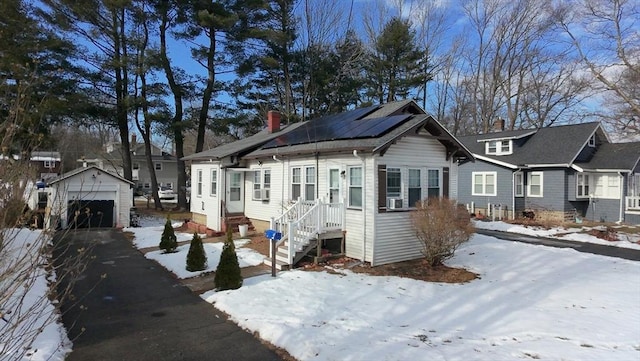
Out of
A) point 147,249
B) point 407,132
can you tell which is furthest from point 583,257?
point 147,249

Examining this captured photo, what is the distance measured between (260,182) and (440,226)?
817cm

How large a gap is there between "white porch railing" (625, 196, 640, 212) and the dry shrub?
54.1ft

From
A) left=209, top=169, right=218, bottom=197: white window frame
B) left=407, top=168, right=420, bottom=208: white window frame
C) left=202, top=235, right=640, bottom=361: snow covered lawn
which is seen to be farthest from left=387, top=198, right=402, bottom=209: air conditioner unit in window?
left=209, top=169, right=218, bottom=197: white window frame

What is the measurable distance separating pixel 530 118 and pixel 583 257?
102 ft

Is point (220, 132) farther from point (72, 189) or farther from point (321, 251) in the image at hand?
point (321, 251)

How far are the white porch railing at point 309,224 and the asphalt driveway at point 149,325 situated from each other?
3038mm

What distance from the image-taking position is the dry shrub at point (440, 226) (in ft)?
33.8

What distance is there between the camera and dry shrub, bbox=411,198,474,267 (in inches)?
405

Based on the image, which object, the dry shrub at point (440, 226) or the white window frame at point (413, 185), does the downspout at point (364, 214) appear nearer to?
the dry shrub at point (440, 226)

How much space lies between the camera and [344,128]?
43.2 feet

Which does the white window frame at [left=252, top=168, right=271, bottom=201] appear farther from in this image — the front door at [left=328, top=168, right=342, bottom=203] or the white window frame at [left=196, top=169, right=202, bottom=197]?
the white window frame at [left=196, top=169, right=202, bottom=197]

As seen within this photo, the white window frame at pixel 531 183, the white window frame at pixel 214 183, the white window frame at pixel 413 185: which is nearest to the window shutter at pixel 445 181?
the white window frame at pixel 413 185

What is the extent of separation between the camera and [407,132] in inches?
431

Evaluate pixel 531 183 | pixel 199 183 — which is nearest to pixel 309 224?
pixel 199 183
